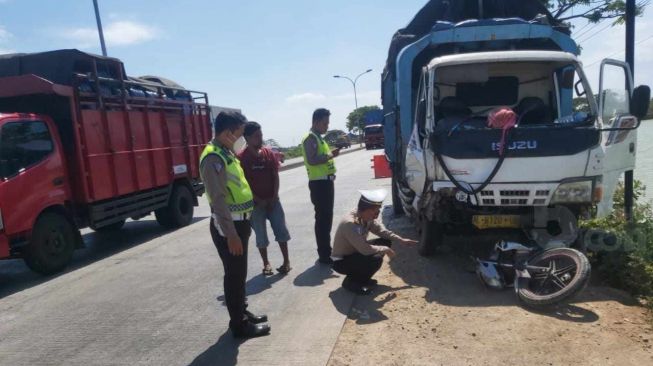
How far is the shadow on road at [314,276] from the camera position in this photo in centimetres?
530

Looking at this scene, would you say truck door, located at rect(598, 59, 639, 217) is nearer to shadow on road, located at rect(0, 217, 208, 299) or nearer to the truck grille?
the truck grille

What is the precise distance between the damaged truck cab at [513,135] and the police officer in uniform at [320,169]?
0.98 meters

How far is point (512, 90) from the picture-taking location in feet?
20.3

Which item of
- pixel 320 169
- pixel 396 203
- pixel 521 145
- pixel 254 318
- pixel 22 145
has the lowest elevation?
pixel 254 318

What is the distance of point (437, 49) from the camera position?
6617 millimetres

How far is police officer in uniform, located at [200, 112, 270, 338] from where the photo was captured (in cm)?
364

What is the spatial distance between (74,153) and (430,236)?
5.14 m

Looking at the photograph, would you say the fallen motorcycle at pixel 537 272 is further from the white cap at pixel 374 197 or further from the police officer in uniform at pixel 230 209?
the police officer in uniform at pixel 230 209

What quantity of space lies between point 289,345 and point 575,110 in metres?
4.23

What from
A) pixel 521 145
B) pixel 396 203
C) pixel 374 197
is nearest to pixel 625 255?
pixel 521 145

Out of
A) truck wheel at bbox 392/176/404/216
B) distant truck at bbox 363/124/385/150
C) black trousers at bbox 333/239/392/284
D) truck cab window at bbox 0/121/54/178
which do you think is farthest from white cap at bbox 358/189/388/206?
distant truck at bbox 363/124/385/150

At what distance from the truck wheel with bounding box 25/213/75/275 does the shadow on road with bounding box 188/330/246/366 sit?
12.0 feet

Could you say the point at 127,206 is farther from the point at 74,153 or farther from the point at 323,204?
the point at 323,204

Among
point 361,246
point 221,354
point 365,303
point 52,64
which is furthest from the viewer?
point 52,64
